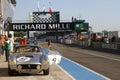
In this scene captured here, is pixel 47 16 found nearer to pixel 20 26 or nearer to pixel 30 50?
pixel 20 26

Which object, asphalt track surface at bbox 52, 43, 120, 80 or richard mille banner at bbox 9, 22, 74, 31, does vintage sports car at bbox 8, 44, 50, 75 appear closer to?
asphalt track surface at bbox 52, 43, 120, 80

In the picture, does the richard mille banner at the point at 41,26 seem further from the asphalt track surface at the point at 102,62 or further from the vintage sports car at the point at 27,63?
the vintage sports car at the point at 27,63

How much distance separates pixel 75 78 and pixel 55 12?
62.7m

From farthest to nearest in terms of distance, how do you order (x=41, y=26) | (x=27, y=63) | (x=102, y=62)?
1. (x=41, y=26)
2. (x=102, y=62)
3. (x=27, y=63)

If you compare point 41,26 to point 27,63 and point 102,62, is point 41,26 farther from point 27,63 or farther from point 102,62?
point 27,63

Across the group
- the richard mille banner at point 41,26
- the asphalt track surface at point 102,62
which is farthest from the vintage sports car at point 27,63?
the richard mille banner at point 41,26

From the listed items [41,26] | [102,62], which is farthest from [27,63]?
[41,26]

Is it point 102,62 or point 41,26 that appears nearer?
point 102,62

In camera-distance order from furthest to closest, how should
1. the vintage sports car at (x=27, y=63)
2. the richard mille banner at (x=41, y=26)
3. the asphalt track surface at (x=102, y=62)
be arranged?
the richard mille banner at (x=41, y=26) < the asphalt track surface at (x=102, y=62) < the vintage sports car at (x=27, y=63)

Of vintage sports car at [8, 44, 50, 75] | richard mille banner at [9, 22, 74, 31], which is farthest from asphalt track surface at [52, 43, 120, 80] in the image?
richard mille banner at [9, 22, 74, 31]

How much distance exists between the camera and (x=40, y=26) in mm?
58281


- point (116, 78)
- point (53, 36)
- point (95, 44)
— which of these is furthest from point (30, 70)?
point (53, 36)

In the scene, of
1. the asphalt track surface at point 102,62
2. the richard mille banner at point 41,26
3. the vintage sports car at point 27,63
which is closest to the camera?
the vintage sports car at point 27,63

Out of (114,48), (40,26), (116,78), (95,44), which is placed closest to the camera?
(116,78)
